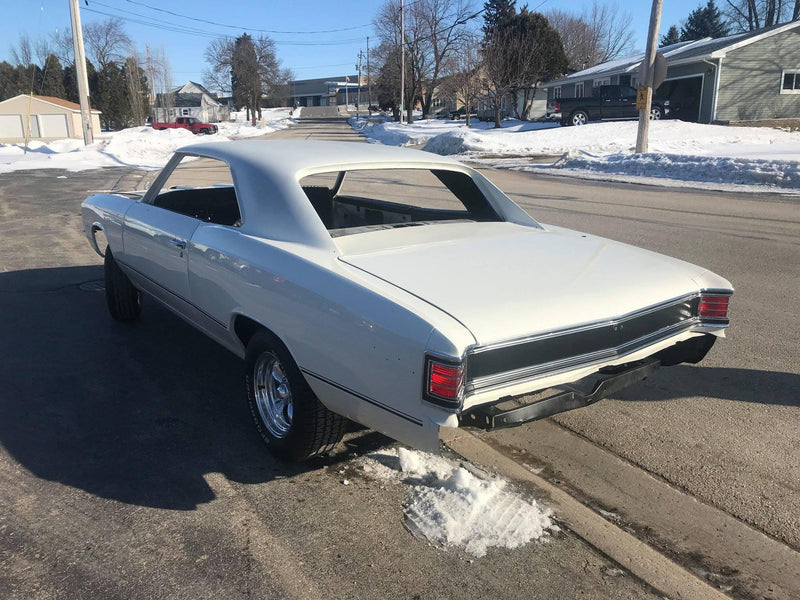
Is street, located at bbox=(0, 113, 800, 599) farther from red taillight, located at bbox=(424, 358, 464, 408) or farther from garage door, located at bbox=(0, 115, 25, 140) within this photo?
garage door, located at bbox=(0, 115, 25, 140)

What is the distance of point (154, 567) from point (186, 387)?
5.82 feet

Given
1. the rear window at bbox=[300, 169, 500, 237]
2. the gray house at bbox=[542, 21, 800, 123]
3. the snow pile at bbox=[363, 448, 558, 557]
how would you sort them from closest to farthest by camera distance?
the snow pile at bbox=[363, 448, 558, 557] → the rear window at bbox=[300, 169, 500, 237] → the gray house at bbox=[542, 21, 800, 123]

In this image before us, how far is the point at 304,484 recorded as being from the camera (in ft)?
9.94

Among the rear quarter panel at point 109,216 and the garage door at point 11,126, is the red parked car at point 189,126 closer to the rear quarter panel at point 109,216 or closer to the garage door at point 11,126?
the garage door at point 11,126

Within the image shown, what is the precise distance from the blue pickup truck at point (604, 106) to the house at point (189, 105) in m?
47.2

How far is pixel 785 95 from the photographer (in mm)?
31781

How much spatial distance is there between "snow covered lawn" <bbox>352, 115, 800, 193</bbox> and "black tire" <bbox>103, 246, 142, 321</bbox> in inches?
528

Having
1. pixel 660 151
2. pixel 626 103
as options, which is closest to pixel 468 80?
pixel 626 103

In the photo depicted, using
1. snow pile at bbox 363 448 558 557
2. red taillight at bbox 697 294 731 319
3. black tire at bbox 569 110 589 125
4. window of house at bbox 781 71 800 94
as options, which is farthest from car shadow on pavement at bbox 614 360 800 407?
window of house at bbox 781 71 800 94

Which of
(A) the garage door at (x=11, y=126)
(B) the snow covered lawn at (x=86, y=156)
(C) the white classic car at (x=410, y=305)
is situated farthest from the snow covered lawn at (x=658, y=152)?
(A) the garage door at (x=11, y=126)

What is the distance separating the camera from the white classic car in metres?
2.46

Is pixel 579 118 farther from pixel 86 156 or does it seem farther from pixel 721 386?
pixel 721 386

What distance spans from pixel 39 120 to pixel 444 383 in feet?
181

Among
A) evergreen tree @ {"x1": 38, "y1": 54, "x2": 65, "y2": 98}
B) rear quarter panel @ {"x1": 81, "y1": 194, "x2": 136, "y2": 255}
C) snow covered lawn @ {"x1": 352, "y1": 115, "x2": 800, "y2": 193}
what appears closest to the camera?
rear quarter panel @ {"x1": 81, "y1": 194, "x2": 136, "y2": 255}
